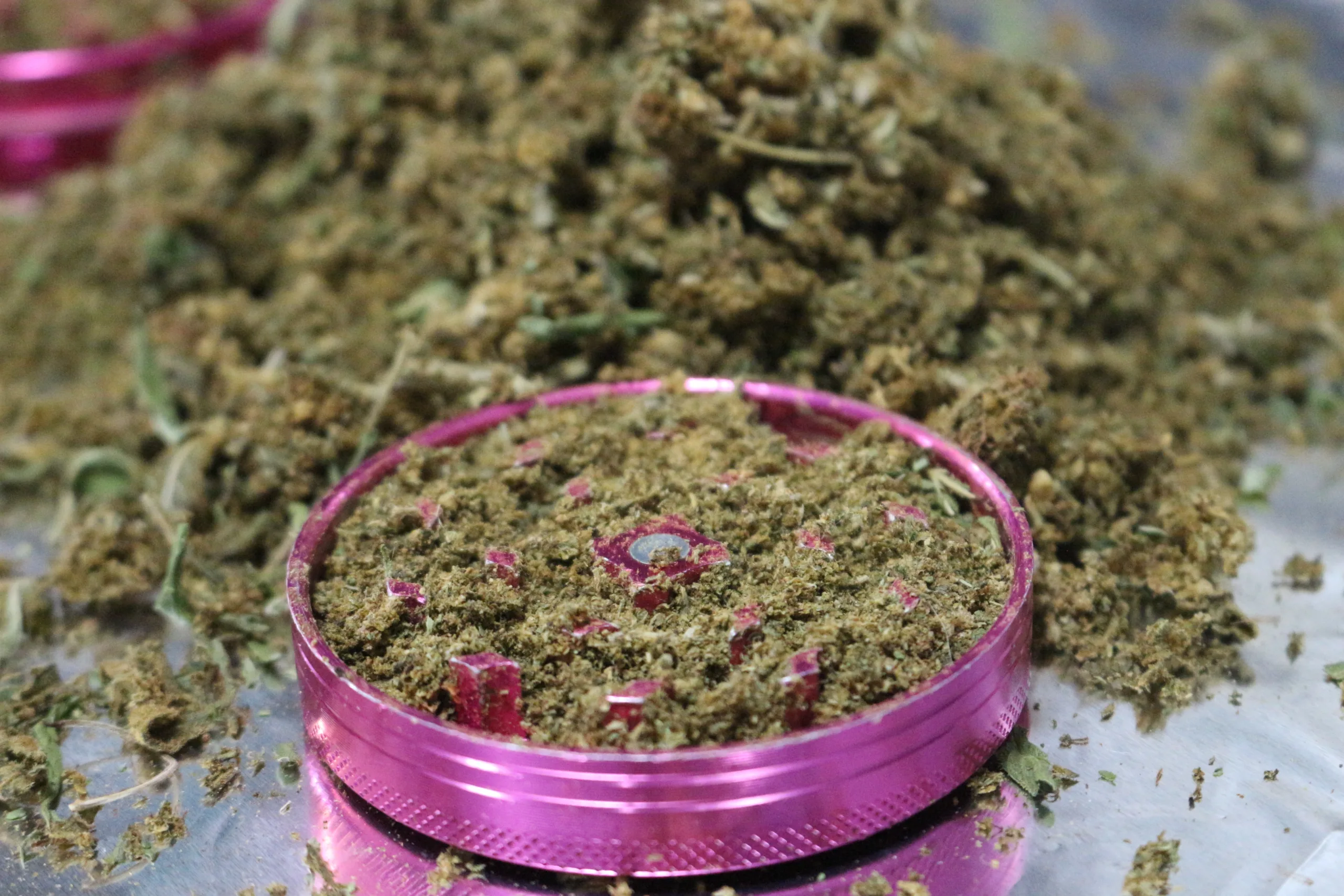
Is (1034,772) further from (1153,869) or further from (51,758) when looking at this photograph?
(51,758)

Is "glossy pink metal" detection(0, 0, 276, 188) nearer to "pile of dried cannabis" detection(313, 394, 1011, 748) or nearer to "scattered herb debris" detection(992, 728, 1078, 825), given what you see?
"pile of dried cannabis" detection(313, 394, 1011, 748)

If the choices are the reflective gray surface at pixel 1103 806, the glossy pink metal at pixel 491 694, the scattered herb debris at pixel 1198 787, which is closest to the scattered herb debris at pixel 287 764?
the reflective gray surface at pixel 1103 806

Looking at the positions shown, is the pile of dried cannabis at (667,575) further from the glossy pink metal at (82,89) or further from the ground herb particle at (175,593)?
the glossy pink metal at (82,89)

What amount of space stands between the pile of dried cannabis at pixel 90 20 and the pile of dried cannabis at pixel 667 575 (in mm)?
1669

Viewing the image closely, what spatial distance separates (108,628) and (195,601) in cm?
11

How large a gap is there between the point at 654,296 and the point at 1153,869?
74 cm

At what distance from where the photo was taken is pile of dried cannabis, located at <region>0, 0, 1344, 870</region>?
1.23 meters

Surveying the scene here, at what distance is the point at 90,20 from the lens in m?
2.47

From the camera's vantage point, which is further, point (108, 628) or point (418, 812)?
point (108, 628)

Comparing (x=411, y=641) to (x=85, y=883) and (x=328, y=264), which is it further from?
→ (x=328, y=264)

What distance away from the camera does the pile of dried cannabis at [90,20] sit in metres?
2.44

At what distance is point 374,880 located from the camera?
36.9 inches

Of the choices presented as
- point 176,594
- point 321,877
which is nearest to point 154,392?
point 176,594

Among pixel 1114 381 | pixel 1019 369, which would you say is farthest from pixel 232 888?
pixel 1114 381
